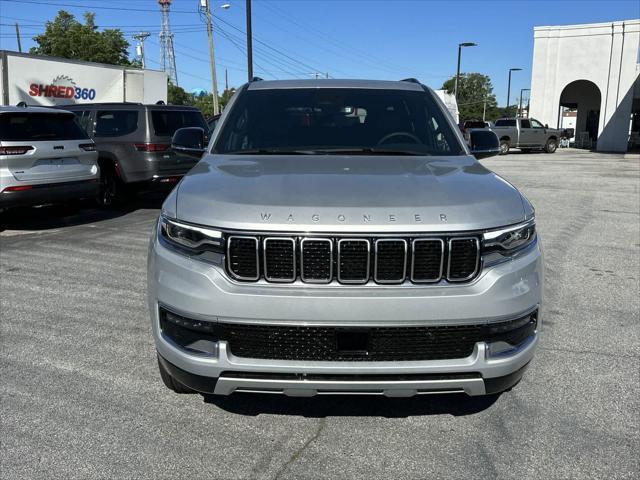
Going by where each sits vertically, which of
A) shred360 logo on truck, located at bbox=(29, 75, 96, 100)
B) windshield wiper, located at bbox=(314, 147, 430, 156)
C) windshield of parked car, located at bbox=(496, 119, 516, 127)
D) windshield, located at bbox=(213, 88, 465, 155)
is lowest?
windshield of parked car, located at bbox=(496, 119, 516, 127)

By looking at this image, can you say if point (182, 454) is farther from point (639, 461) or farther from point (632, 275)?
point (632, 275)

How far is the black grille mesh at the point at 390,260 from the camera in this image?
252 centimetres

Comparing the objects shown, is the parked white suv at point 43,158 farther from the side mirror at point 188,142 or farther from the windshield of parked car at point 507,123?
the windshield of parked car at point 507,123

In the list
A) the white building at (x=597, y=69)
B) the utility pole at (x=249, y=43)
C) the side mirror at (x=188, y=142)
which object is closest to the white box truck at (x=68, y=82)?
the utility pole at (x=249, y=43)

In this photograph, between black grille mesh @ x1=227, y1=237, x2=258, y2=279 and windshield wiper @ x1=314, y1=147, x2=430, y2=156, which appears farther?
windshield wiper @ x1=314, y1=147, x2=430, y2=156

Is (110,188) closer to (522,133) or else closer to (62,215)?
(62,215)

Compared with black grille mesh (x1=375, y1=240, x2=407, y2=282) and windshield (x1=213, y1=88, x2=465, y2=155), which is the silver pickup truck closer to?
windshield (x1=213, y1=88, x2=465, y2=155)

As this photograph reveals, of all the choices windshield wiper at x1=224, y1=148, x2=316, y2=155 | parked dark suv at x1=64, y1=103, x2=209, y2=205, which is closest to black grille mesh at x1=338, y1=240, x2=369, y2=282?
windshield wiper at x1=224, y1=148, x2=316, y2=155

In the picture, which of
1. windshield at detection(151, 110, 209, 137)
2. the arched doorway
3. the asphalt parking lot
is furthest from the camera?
the arched doorway

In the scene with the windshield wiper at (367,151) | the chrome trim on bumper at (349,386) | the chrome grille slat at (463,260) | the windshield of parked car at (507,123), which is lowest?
the chrome trim on bumper at (349,386)

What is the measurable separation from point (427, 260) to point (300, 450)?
116 centimetres

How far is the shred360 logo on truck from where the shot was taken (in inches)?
617

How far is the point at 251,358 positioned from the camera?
256 cm

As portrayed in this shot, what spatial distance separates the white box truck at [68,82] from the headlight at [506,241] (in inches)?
606
